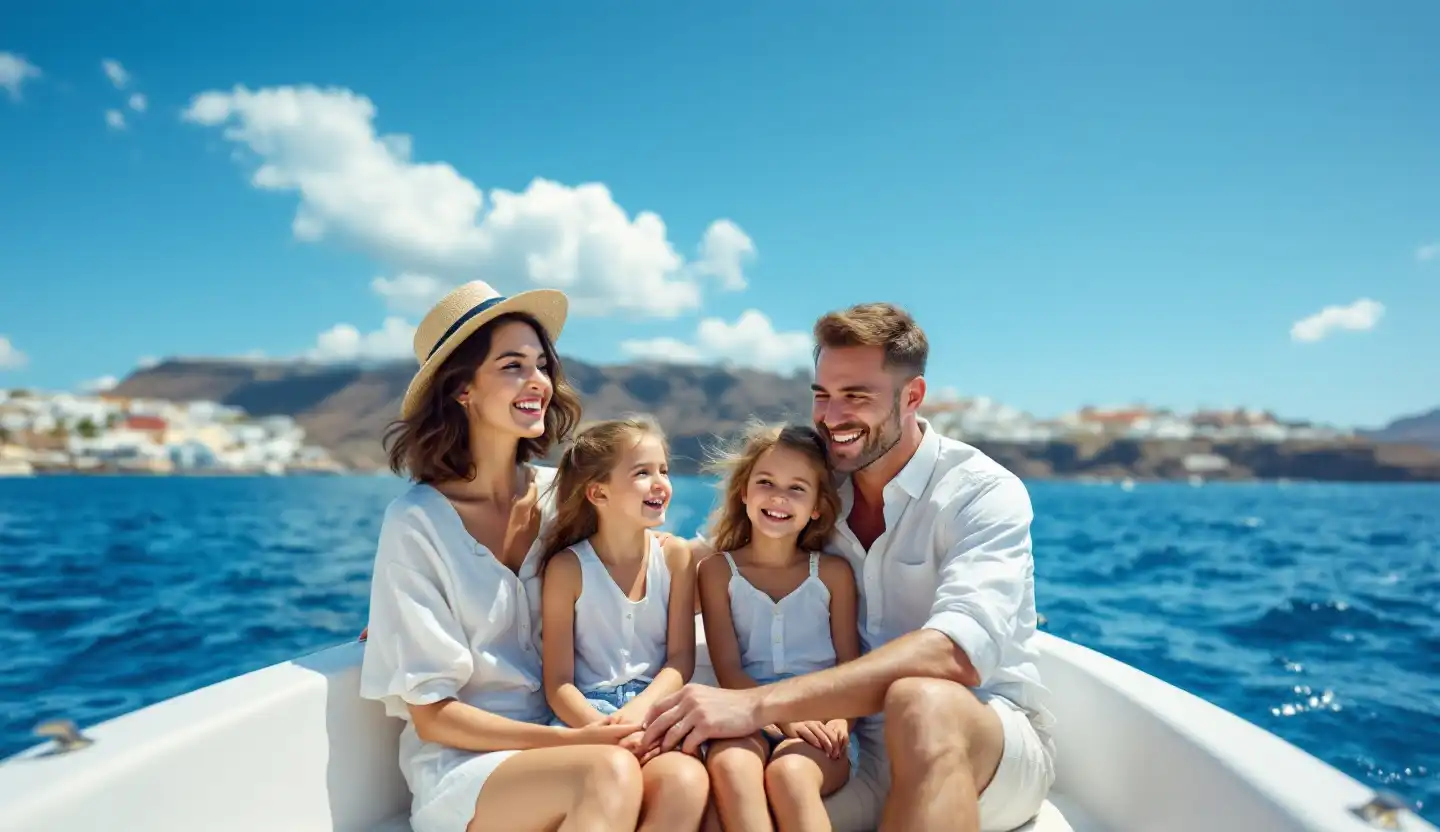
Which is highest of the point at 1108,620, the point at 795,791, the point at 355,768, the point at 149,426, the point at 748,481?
the point at 149,426

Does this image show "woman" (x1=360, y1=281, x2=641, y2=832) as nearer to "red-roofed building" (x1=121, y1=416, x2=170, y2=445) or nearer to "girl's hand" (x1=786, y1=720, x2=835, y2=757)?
"girl's hand" (x1=786, y1=720, x2=835, y2=757)

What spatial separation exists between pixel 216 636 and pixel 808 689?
9250mm

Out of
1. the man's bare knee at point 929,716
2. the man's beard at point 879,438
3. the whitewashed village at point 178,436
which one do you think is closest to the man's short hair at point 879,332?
the man's beard at point 879,438

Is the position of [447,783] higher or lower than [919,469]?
lower

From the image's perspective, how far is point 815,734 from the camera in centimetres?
209

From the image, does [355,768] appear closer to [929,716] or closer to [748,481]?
[748,481]

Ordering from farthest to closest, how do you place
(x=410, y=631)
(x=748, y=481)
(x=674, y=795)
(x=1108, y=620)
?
(x=1108, y=620)
(x=748, y=481)
(x=410, y=631)
(x=674, y=795)

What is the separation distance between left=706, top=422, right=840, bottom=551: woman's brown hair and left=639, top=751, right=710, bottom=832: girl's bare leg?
33.2 inches

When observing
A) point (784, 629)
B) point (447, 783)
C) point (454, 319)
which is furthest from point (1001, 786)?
point (454, 319)

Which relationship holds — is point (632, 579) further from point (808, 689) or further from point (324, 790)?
point (324, 790)

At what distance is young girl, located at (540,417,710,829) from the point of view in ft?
7.47

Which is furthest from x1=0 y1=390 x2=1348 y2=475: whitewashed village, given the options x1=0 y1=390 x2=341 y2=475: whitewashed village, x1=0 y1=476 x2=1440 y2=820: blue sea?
x1=0 y1=476 x2=1440 y2=820: blue sea

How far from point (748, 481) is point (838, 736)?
74 cm

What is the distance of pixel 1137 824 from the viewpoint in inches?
→ 89.4
